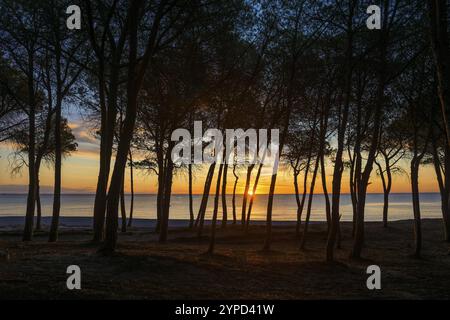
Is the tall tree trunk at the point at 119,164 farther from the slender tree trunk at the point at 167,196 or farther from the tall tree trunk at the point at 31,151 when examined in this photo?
the tall tree trunk at the point at 31,151

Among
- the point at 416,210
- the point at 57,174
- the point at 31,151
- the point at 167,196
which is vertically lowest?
the point at 416,210

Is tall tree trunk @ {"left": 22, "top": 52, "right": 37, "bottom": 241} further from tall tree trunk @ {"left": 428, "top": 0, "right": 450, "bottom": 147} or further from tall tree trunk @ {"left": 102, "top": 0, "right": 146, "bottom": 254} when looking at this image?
tall tree trunk @ {"left": 428, "top": 0, "right": 450, "bottom": 147}

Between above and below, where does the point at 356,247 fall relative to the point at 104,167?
below

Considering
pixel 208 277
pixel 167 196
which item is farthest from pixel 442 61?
pixel 167 196

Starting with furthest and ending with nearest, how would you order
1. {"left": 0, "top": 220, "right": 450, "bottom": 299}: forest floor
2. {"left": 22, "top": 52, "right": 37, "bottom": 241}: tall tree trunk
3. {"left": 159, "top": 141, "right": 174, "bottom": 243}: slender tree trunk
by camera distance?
1. {"left": 159, "top": 141, "right": 174, "bottom": 243}: slender tree trunk
2. {"left": 22, "top": 52, "right": 37, "bottom": 241}: tall tree trunk
3. {"left": 0, "top": 220, "right": 450, "bottom": 299}: forest floor

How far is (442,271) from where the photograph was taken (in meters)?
18.3

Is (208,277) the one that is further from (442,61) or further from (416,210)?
(416,210)

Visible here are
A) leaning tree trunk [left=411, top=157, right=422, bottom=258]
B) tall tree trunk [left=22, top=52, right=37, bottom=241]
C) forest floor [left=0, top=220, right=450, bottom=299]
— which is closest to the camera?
forest floor [left=0, top=220, right=450, bottom=299]

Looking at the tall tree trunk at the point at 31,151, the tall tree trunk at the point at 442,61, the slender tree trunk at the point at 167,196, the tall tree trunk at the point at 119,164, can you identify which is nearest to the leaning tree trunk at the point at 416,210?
the tall tree trunk at the point at 442,61

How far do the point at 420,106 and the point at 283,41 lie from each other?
7898mm

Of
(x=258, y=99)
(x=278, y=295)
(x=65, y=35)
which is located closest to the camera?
(x=278, y=295)

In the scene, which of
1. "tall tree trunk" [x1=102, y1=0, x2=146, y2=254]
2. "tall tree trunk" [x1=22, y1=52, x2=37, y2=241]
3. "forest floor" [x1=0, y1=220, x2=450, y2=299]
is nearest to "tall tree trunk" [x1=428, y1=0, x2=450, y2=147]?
"forest floor" [x1=0, y1=220, x2=450, y2=299]

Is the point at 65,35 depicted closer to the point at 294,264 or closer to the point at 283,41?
the point at 283,41
